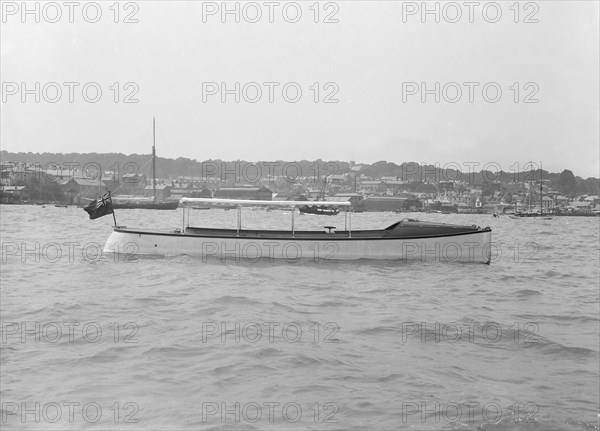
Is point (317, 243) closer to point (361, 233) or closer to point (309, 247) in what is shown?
point (309, 247)

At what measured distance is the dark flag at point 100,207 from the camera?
27812 mm

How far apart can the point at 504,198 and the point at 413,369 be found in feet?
566

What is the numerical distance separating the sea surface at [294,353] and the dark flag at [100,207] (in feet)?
22.7

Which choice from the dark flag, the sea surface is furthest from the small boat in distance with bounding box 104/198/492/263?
the sea surface

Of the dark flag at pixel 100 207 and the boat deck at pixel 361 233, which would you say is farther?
the dark flag at pixel 100 207

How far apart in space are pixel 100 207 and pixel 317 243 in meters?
9.70

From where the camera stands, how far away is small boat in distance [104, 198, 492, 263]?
2461 cm

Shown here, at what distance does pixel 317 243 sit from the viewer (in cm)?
2466

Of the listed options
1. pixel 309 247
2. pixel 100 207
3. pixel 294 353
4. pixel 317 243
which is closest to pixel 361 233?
pixel 317 243

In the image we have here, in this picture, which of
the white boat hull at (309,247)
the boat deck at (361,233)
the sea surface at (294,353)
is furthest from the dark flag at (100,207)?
the sea surface at (294,353)

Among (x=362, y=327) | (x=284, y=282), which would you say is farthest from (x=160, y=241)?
(x=362, y=327)

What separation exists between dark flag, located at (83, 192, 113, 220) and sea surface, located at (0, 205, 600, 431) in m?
6.91

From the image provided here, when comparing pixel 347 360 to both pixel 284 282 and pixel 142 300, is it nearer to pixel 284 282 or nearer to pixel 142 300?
pixel 142 300

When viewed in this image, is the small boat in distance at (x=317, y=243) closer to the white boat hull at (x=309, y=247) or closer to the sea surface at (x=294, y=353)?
the white boat hull at (x=309, y=247)
